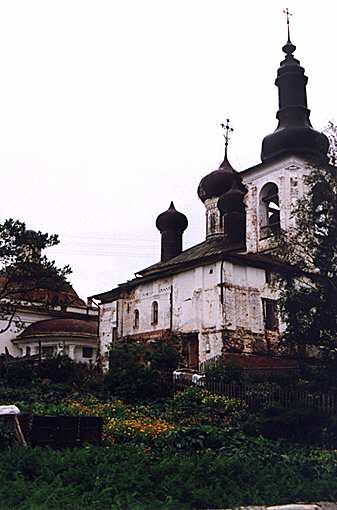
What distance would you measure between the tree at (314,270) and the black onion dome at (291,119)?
1688 cm

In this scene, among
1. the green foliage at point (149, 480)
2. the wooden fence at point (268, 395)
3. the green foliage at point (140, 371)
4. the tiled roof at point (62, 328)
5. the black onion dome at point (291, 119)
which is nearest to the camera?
the green foliage at point (149, 480)

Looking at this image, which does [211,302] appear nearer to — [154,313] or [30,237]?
[154,313]

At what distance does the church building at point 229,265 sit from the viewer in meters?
32.9

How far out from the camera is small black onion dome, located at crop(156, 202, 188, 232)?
1735 inches

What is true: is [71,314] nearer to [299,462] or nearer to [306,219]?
[306,219]

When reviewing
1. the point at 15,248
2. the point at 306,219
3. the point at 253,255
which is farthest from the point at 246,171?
the point at 306,219

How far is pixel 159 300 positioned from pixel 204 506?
28035 mm

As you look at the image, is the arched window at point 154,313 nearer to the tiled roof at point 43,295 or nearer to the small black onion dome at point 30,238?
the tiled roof at point 43,295

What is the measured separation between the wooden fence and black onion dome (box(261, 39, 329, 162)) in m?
17.4

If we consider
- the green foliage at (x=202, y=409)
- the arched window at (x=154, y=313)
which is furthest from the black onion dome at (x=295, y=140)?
the green foliage at (x=202, y=409)

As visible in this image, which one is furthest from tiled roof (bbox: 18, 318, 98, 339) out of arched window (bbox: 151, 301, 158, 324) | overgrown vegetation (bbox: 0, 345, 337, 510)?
overgrown vegetation (bbox: 0, 345, 337, 510)

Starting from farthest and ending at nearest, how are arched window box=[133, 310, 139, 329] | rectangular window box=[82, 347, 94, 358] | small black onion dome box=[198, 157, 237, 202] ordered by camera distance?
rectangular window box=[82, 347, 94, 358]
small black onion dome box=[198, 157, 237, 202]
arched window box=[133, 310, 139, 329]

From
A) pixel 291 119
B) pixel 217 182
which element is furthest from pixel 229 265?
pixel 217 182

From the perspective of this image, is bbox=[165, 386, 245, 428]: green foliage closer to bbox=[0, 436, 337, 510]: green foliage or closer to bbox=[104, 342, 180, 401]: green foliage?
bbox=[104, 342, 180, 401]: green foliage
